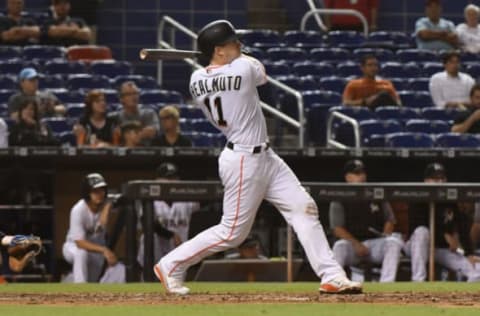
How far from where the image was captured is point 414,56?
1744cm

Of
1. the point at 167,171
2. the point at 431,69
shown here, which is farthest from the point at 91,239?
the point at 431,69

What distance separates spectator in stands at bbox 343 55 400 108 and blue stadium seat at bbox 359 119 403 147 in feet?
2.61

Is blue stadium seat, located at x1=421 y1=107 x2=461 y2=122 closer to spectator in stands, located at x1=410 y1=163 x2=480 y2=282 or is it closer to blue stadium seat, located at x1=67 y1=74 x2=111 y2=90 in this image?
spectator in stands, located at x1=410 y1=163 x2=480 y2=282

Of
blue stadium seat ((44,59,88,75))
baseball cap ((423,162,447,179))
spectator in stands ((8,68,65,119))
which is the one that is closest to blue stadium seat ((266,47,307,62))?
blue stadium seat ((44,59,88,75))

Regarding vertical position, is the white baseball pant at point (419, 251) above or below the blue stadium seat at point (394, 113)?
below

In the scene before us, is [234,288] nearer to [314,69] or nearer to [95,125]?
[95,125]

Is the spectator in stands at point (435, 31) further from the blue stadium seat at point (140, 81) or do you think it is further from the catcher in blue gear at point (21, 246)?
the catcher in blue gear at point (21, 246)

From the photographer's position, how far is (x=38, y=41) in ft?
53.6

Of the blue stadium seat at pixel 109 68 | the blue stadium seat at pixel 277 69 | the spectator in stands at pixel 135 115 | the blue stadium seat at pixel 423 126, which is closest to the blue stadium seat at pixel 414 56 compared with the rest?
the blue stadium seat at pixel 277 69

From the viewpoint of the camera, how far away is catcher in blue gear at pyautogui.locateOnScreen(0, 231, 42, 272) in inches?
344

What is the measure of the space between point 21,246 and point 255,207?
4.95 feet

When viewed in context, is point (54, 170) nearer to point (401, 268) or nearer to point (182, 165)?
point (182, 165)

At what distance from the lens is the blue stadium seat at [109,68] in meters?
15.6

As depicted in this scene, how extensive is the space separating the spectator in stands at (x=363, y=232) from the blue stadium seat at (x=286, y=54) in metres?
4.74
